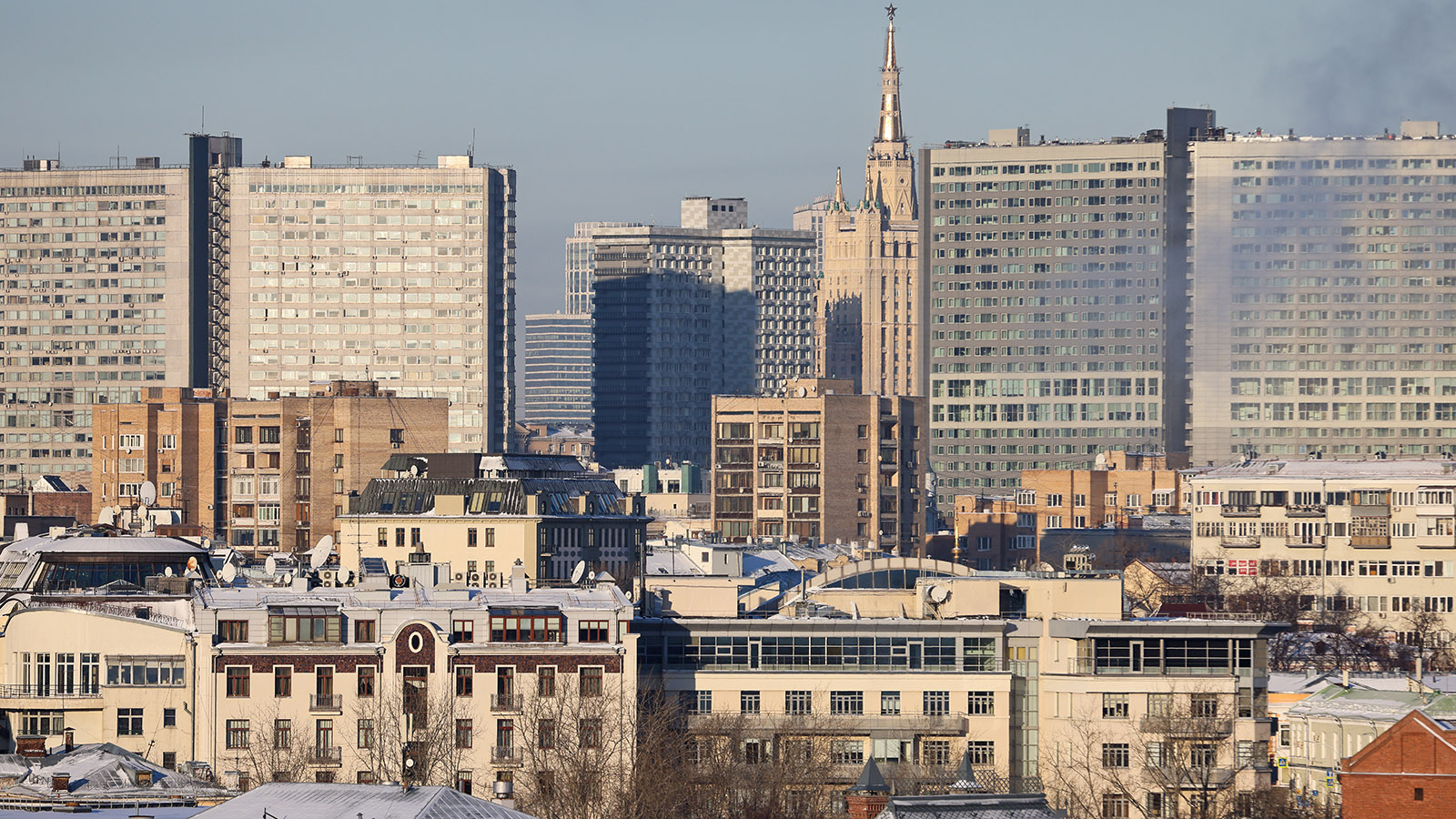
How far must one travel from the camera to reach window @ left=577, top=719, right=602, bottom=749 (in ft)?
304

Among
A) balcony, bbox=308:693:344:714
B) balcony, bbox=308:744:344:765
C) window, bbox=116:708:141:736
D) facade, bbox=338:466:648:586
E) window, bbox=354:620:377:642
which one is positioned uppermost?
facade, bbox=338:466:648:586

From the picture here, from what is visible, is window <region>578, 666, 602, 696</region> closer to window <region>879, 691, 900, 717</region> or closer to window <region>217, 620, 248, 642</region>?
window <region>879, 691, 900, 717</region>

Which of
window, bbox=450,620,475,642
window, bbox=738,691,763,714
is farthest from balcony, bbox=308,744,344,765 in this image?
window, bbox=738,691,763,714

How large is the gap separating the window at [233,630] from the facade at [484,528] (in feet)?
149

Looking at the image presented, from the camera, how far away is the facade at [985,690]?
99.1 m

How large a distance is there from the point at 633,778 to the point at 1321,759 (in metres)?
42.6

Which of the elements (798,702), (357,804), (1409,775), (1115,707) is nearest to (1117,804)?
(1115,707)

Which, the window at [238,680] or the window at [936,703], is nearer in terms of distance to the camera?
the window at [238,680]

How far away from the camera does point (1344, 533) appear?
190 meters

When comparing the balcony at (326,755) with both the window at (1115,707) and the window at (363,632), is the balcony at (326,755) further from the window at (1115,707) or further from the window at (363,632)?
the window at (1115,707)

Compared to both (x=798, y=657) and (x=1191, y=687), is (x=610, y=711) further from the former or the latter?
(x=1191, y=687)

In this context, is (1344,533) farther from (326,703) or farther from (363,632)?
(326,703)

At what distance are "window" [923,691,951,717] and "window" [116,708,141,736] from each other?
1097 inches

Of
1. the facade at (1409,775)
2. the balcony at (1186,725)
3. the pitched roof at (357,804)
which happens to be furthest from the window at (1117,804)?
the pitched roof at (357,804)
